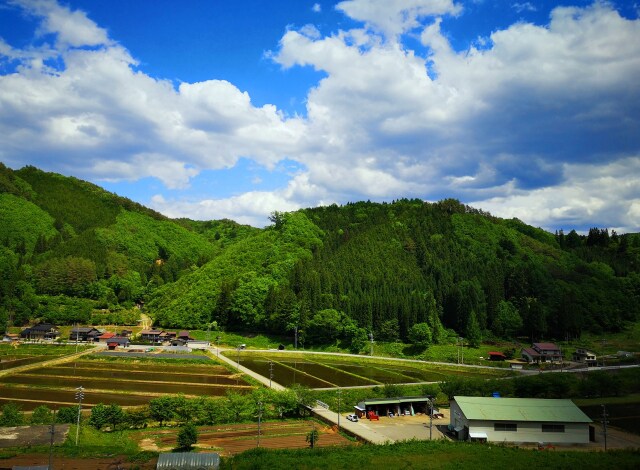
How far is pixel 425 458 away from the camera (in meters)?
28.4

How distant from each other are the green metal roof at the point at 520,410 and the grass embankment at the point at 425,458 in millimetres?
4550

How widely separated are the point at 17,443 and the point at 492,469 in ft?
98.1

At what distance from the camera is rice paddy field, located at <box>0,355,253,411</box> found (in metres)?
44.2

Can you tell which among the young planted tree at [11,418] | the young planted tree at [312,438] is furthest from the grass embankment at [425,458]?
the young planted tree at [11,418]

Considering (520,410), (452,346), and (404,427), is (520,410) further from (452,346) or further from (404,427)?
(452,346)

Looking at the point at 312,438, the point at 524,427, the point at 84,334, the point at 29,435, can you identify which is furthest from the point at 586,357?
the point at 84,334

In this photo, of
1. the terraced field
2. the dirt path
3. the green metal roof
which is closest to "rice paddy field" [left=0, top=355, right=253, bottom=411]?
the terraced field

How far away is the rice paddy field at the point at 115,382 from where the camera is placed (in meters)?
44.2

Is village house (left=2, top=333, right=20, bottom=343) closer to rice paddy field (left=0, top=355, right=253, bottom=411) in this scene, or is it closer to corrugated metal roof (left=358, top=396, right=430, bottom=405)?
rice paddy field (left=0, top=355, right=253, bottom=411)

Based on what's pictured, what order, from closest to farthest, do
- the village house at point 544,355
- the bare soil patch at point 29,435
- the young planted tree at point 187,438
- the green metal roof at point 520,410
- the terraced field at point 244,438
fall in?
the bare soil patch at point 29,435 < the young planted tree at point 187,438 < the terraced field at point 244,438 < the green metal roof at point 520,410 < the village house at point 544,355

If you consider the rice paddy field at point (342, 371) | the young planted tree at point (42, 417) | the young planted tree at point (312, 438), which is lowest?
the rice paddy field at point (342, 371)

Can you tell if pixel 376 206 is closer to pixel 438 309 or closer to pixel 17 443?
pixel 438 309

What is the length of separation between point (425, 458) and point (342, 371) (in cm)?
3637

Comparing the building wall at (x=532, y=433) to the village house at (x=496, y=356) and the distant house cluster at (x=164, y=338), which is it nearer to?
the village house at (x=496, y=356)
